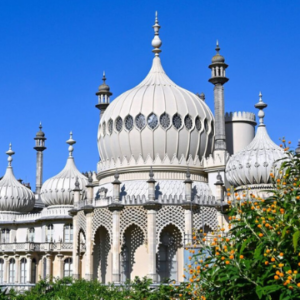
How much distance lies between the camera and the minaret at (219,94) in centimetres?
3838

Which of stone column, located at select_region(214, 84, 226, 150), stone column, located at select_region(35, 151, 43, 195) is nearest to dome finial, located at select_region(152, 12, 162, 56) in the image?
stone column, located at select_region(214, 84, 226, 150)

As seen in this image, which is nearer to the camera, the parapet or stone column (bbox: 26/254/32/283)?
the parapet

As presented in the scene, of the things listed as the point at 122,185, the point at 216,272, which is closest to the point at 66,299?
the point at 216,272

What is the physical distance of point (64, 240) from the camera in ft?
146

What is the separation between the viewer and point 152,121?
37.4m

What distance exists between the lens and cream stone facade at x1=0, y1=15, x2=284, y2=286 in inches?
1353

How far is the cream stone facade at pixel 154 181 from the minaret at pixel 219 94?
0.20 feet

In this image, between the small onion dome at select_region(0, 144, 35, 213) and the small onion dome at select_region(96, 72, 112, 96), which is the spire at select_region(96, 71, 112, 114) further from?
the small onion dome at select_region(0, 144, 35, 213)

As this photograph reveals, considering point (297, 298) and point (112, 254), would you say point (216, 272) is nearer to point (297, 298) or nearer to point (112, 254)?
point (297, 298)

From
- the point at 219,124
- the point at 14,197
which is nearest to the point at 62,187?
the point at 14,197

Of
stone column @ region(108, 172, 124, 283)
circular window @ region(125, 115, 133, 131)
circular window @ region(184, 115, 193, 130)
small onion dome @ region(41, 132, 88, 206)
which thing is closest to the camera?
stone column @ region(108, 172, 124, 283)

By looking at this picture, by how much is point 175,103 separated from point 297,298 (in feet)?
92.1

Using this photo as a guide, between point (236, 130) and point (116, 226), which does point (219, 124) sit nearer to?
point (236, 130)

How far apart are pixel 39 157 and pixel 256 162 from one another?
2533 centimetres
